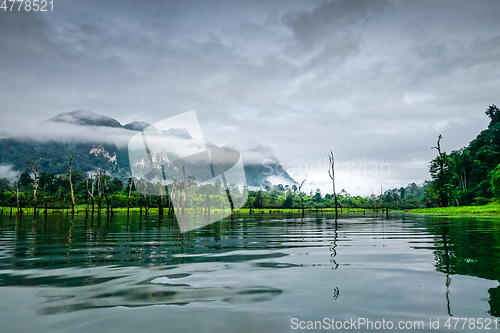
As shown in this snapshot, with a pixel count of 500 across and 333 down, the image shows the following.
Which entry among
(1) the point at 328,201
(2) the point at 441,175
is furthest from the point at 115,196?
(1) the point at 328,201

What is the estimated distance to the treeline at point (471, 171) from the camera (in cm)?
5741

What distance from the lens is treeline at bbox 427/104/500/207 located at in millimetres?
57406

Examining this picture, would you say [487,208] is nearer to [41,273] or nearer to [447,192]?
[447,192]

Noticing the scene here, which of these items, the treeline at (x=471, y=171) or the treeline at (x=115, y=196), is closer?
the treeline at (x=471, y=171)

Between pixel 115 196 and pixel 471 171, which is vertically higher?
pixel 471 171

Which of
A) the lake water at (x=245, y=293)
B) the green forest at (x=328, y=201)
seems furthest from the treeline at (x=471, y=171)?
the lake water at (x=245, y=293)

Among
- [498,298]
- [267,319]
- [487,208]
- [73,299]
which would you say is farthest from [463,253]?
[487,208]

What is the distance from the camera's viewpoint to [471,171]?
70688 mm

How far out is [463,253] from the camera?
7172 mm

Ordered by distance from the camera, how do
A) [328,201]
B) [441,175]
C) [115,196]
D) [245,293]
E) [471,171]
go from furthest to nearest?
[328,201] < [115,196] < [471,171] < [441,175] < [245,293]

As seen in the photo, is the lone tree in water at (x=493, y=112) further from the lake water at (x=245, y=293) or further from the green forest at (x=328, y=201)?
the lake water at (x=245, y=293)

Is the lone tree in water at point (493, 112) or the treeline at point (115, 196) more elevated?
the lone tree in water at point (493, 112)

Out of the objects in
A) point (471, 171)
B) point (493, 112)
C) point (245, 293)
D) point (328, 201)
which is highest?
point (493, 112)

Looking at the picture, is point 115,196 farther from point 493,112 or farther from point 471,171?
point 493,112
